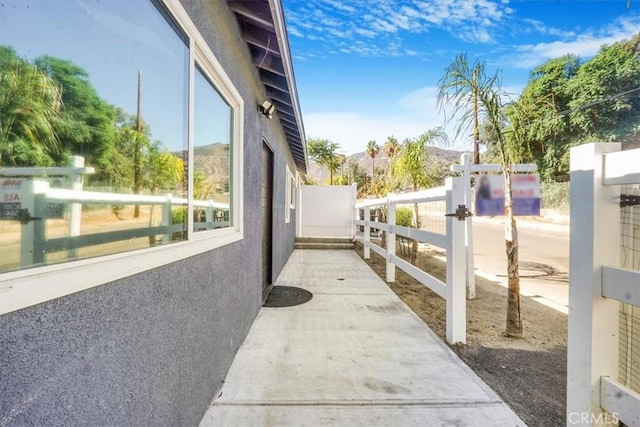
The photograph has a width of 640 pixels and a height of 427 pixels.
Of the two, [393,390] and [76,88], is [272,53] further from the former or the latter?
[393,390]

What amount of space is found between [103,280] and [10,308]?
0.35 m

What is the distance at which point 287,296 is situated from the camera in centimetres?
496

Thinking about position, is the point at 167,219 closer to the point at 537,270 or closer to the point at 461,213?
the point at 461,213

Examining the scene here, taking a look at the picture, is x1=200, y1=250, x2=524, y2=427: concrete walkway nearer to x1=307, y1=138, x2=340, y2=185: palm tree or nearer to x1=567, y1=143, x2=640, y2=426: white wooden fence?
x1=567, y1=143, x2=640, y2=426: white wooden fence

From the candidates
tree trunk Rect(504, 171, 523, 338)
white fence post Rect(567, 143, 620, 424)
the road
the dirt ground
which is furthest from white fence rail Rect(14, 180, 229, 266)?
the road

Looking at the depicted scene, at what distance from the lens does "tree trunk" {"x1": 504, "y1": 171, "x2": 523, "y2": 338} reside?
3455mm

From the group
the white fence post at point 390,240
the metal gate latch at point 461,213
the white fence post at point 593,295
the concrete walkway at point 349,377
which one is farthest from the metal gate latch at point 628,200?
the white fence post at point 390,240

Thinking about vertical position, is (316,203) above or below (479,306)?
above

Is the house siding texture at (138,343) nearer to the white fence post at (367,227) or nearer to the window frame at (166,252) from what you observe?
the window frame at (166,252)

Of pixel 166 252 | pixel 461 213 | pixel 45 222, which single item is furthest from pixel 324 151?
pixel 45 222

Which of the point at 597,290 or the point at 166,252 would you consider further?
the point at 166,252

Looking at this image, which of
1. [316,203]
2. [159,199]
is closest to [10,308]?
[159,199]

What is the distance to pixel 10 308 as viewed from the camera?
734 mm

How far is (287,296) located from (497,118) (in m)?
3.60
